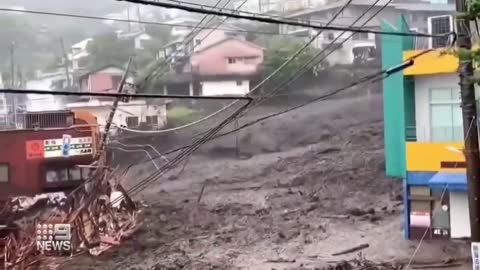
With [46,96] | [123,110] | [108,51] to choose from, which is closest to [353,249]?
[123,110]

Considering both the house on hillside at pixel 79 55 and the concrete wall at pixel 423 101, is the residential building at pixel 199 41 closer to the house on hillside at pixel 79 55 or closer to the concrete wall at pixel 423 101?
the house on hillside at pixel 79 55

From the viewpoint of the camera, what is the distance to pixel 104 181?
A: 7.19 m

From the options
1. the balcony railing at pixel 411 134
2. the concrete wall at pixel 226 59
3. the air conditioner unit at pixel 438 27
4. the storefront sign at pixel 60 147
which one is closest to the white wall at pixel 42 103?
the storefront sign at pixel 60 147

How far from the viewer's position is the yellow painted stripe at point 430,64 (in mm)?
6452

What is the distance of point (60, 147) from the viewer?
7.10 metres

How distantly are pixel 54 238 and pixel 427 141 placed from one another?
3792 millimetres

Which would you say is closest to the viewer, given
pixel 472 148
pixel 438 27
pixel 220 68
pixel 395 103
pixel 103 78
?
pixel 472 148

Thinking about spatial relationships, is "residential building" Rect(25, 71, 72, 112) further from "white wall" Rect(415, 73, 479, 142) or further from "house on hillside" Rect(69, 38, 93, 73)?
"white wall" Rect(415, 73, 479, 142)

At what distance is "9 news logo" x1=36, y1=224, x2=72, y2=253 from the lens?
6.96 m

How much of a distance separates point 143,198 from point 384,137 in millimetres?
2557

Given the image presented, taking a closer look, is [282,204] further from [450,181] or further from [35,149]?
[35,149]

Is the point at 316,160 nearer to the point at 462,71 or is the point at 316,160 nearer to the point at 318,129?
the point at 318,129

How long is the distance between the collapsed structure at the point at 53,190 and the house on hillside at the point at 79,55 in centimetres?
48

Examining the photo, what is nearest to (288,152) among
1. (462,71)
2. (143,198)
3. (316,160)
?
(316,160)
